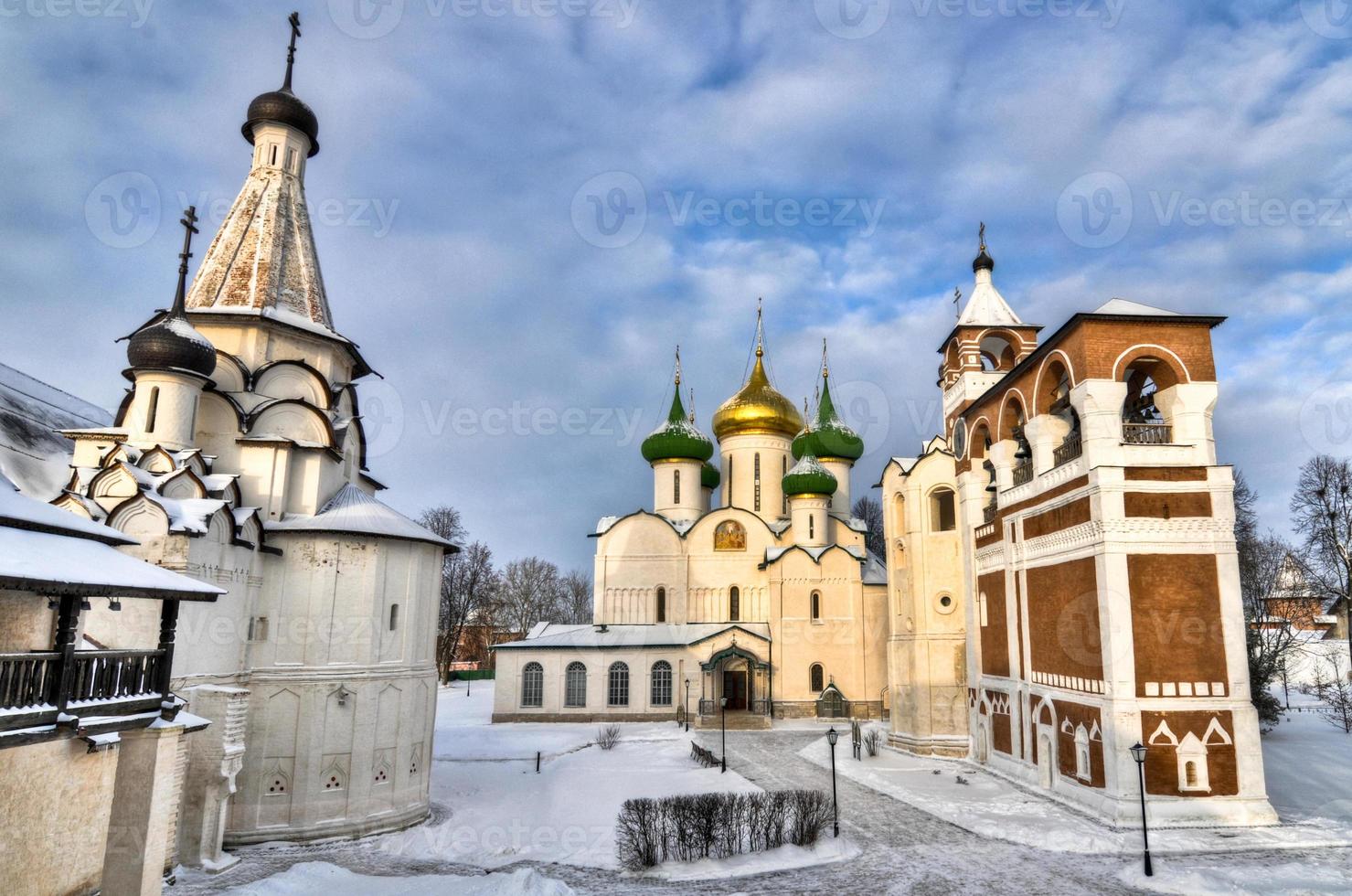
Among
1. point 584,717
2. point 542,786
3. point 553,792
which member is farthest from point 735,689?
point 553,792

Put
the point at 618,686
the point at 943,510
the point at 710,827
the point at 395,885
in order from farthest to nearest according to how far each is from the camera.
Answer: the point at 618,686 → the point at 943,510 → the point at 710,827 → the point at 395,885

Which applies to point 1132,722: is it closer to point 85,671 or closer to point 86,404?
point 85,671

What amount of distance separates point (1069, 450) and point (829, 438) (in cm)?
1994

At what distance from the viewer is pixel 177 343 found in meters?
13.5

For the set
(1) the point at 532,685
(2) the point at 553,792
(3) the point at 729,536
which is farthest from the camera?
(3) the point at 729,536

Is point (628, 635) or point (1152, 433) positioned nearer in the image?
point (1152, 433)

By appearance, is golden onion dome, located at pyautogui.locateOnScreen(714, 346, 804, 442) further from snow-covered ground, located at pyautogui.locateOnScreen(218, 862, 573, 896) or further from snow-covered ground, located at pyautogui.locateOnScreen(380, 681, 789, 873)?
snow-covered ground, located at pyautogui.locateOnScreen(218, 862, 573, 896)

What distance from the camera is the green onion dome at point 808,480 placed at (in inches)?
1258

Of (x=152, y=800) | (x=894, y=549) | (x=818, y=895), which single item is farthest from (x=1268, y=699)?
(x=152, y=800)

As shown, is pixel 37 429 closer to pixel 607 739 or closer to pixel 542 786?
pixel 542 786

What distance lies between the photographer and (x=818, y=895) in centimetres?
1058

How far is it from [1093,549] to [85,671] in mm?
15148

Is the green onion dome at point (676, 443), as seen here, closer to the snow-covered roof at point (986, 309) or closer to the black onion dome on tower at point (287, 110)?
the snow-covered roof at point (986, 309)

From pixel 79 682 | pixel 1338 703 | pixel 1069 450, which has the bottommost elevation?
pixel 1338 703
